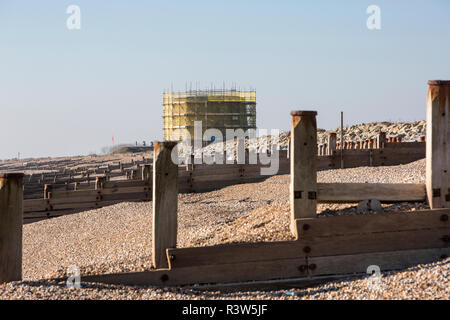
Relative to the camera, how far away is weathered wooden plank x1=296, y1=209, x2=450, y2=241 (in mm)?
7723

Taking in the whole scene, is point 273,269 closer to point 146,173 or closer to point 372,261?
point 372,261

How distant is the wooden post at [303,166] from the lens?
7.79 meters

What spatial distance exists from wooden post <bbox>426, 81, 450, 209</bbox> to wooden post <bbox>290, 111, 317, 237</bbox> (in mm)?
1620

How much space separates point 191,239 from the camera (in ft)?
37.3

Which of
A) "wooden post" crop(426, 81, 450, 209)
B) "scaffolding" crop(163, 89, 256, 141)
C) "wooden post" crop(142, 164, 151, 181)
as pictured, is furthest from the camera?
"scaffolding" crop(163, 89, 256, 141)

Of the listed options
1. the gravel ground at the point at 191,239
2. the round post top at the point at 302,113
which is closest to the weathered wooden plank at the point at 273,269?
the gravel ground at the point at 191,239

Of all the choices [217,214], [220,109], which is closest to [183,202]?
[217,214]

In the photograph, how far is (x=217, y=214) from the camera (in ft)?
51.4

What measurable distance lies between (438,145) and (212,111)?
62.8m

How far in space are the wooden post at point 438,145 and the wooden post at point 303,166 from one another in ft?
5.32

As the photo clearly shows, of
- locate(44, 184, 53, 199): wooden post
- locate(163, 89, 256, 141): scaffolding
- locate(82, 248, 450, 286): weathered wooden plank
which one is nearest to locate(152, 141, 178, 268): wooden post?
locate(82, 248, 450, 286): weathered wooden plank

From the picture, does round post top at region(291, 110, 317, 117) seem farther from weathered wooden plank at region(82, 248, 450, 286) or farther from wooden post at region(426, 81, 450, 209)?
weathered wooden plank at region(82, 248, 450, 286)

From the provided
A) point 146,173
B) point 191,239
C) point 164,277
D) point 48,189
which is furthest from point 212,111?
point 164,277
